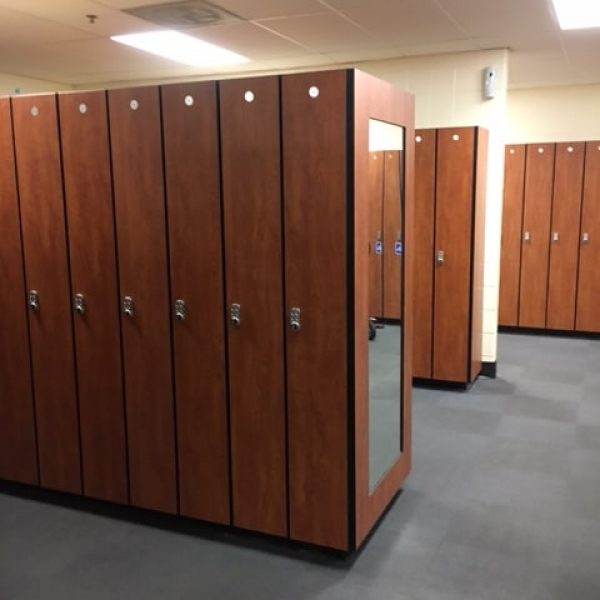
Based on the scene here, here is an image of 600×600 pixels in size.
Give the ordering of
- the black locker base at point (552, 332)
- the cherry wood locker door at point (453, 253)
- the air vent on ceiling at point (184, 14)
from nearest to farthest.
Answer: 1. the air vent on ceiling at point (184, 14)
2. the cherry wood locker door at point (453, 253)
3. the black locker base at point (552, 332)

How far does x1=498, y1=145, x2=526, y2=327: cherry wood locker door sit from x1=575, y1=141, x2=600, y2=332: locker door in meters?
0.70

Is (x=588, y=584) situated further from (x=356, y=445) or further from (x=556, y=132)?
(x=556, y=132)

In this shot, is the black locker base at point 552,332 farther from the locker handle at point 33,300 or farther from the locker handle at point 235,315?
the locker handle at point 33,300

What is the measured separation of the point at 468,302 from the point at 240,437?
301 cm

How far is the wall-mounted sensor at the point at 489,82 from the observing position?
570 cm

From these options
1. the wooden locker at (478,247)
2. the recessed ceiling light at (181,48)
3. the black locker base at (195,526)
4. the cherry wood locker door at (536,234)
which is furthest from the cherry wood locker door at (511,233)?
the black locker base at (195,526)

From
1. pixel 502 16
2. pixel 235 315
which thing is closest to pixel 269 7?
pixel 502 16

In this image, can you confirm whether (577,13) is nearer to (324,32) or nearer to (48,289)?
Answer: (324,32)

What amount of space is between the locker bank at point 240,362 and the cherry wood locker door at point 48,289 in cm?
1

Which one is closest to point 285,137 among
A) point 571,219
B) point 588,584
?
point 588,584

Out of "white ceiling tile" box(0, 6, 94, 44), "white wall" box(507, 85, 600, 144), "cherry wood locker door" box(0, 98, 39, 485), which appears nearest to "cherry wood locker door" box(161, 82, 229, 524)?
"cherry wood locker door" box(0, 98, 39, 485)

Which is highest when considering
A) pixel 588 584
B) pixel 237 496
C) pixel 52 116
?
pixel 52 116

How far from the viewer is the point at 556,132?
25.6ft

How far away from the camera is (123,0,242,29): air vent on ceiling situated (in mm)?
4294
